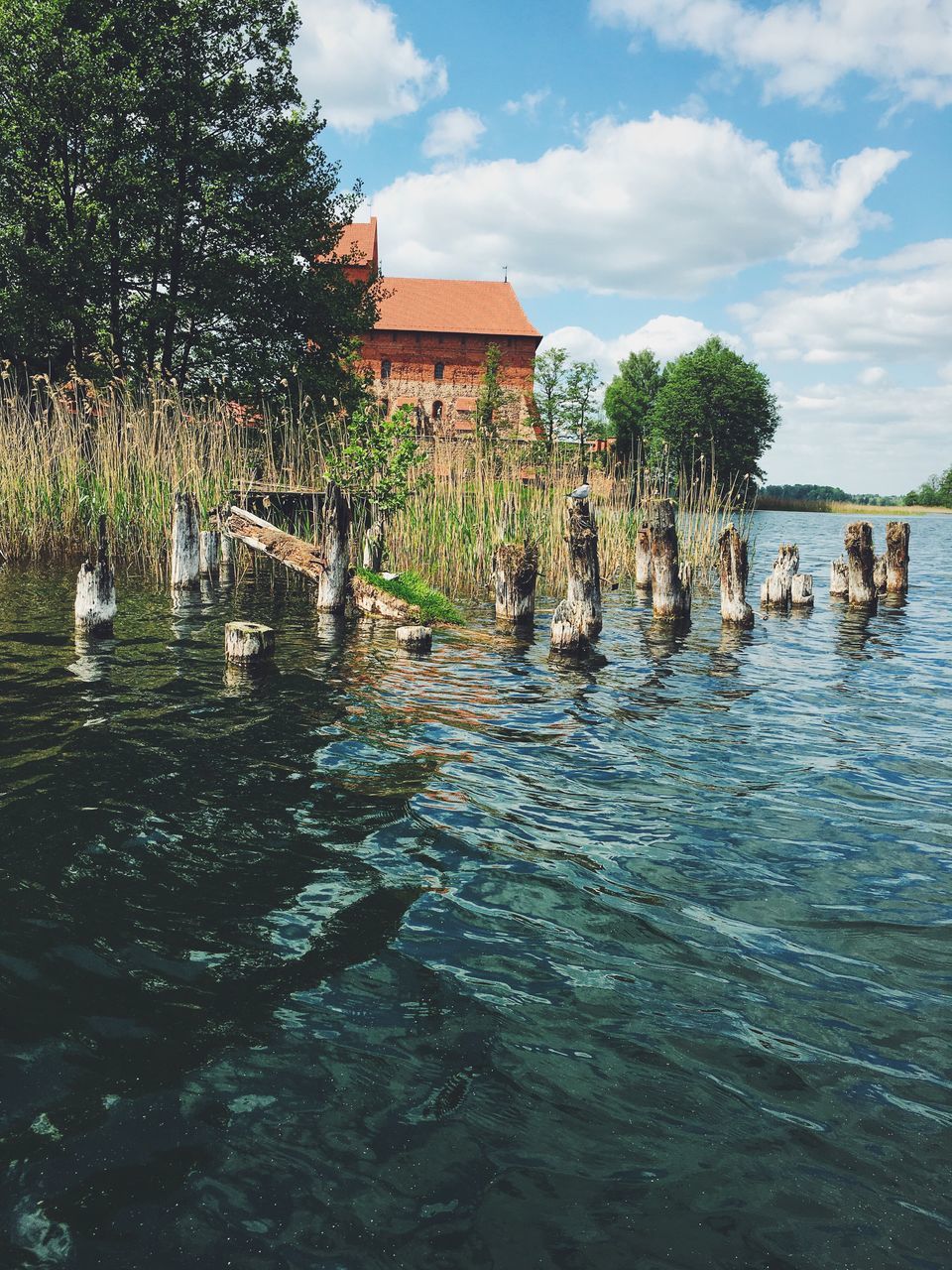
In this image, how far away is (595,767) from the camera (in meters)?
5.62

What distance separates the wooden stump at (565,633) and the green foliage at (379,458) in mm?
3231

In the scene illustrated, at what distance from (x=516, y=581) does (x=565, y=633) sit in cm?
142

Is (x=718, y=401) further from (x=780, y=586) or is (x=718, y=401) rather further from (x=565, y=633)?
(x=565, y=633)

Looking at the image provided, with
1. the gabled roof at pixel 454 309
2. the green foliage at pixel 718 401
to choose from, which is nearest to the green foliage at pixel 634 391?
the green foliage at pixel 718 401

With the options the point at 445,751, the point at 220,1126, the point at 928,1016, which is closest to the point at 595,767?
the point at 445,751

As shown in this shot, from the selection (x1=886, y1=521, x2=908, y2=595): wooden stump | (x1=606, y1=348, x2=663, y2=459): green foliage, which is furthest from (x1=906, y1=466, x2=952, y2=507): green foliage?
(x1=886, y1=521, x2=908, y2=595): wooden stump

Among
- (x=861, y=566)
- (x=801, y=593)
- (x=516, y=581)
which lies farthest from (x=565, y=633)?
(x=861, y=566)

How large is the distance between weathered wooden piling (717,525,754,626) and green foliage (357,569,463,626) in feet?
11.9

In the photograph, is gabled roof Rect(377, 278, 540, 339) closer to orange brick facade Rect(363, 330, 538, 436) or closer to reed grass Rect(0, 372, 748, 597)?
orange brick facade Rect(363, 330, 538, 436)

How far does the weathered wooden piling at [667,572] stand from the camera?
1130 cm

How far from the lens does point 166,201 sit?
20.3 m

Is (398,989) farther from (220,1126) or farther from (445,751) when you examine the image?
(445,751)

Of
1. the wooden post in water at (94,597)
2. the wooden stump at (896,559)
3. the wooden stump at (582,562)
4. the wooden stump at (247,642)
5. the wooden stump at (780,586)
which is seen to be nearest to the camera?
the wooden stump at (247,642)

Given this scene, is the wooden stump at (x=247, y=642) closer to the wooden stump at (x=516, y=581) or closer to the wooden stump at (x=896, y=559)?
the wooden stump at (x=516, y=581)
